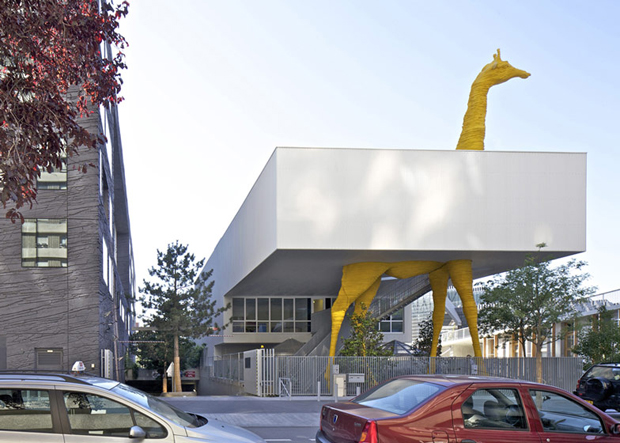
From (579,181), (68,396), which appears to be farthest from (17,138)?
(579,181)

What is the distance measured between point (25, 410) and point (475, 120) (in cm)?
2889

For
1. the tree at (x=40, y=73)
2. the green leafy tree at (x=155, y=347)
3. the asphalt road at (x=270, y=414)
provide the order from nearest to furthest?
the tree at (x=40, y=73), the asphalt road at (x=270, y=414), the green leafy tree at (x=155, y=347)

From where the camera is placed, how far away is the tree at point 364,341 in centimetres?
3234

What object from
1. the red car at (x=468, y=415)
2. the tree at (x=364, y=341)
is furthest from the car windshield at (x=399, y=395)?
the tree at (x=364, y=341)

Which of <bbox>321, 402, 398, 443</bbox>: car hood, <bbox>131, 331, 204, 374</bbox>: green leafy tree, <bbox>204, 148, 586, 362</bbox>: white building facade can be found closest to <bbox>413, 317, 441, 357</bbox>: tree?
<bbox>204, 148, 586, 362</bbox>: white building facade

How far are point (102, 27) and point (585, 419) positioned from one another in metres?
7.83

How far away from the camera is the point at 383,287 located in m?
43.9

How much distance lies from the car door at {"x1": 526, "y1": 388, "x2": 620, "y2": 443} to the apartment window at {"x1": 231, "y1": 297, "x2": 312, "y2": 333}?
142ft

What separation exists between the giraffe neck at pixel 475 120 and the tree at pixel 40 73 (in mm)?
24927

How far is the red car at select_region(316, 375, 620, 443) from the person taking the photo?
7629 mm

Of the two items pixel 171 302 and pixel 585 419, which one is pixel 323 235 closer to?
pixel 171 302

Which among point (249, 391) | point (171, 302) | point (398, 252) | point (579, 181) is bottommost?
point (249, 391)

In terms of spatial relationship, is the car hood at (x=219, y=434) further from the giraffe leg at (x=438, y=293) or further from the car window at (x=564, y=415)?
the giraffe leg at (x=438, y=293)

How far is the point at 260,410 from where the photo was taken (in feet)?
72.4
